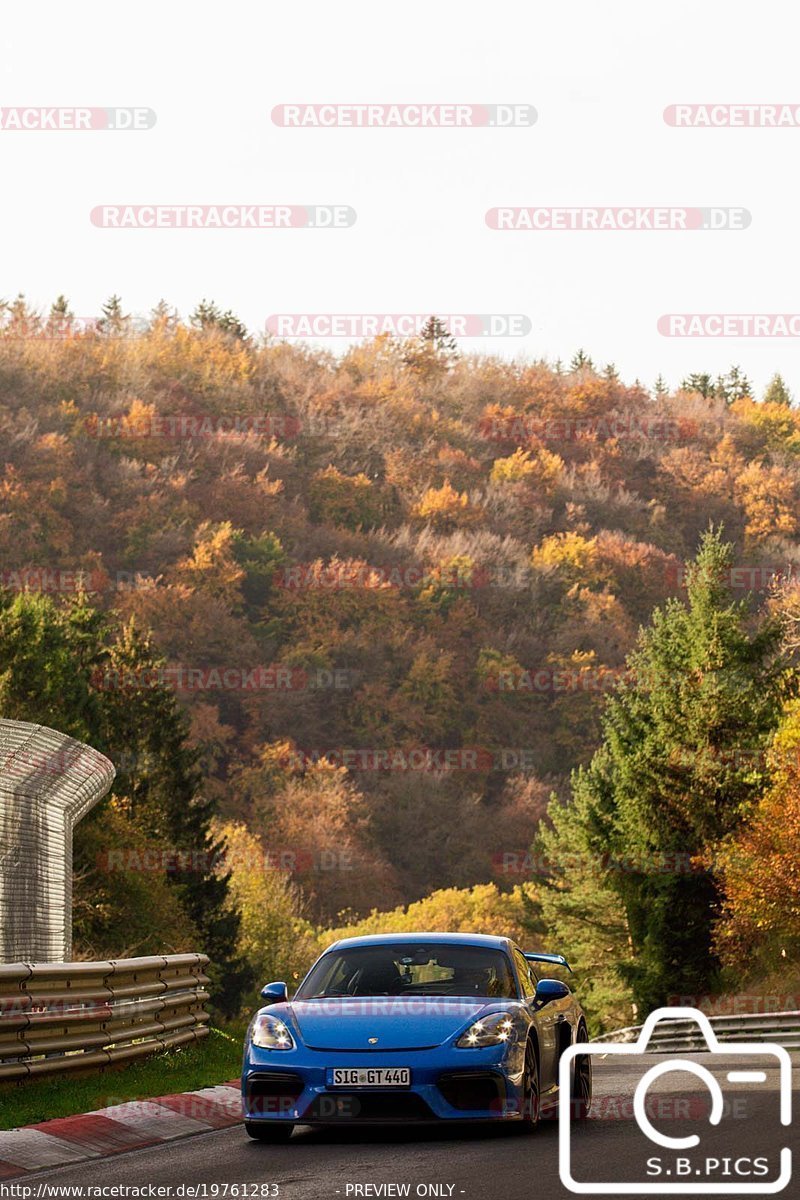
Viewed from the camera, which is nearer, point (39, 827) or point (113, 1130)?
point (113, 1130)

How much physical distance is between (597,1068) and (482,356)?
14804cm

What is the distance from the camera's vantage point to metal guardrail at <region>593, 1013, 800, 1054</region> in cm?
3162

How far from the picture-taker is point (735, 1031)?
33875 millimetres

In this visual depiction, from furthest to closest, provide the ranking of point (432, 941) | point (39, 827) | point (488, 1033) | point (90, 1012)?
point (39, 827)
point (90, 1012)
point (432, 941)
point (488, 1033)

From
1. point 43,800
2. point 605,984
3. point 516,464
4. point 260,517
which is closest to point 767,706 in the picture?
point 605,984

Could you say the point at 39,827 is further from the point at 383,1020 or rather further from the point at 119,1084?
the point at 383,1020

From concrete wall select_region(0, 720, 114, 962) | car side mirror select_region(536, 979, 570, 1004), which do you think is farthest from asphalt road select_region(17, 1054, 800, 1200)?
concrete wall select_region(0, 720, 114, 962)

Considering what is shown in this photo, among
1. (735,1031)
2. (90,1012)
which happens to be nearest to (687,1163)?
(90,1012)

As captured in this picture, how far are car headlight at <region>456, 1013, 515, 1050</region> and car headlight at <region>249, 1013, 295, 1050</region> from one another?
42.6 inches

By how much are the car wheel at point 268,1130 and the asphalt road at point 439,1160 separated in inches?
2.9

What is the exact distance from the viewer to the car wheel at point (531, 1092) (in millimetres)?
11523

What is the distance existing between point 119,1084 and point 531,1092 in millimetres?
4182

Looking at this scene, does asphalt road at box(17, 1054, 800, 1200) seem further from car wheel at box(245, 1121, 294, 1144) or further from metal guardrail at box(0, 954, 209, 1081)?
metal guardrail at box(0, 954, 209, 1081)

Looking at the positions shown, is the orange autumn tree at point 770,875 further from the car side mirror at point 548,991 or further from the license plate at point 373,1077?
the license plate at point 373,1077
